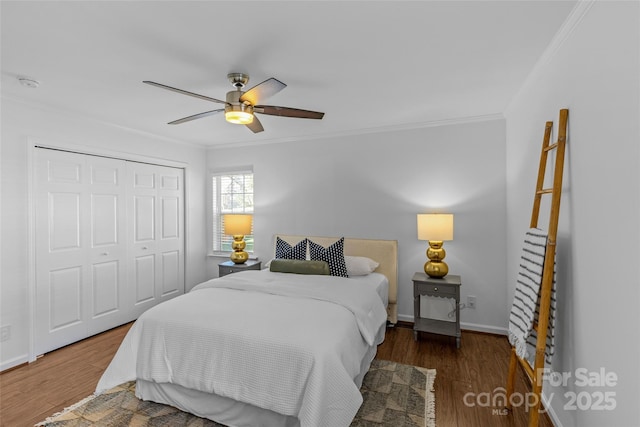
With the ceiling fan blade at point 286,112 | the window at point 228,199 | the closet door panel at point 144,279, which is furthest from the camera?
the window at point 228,199

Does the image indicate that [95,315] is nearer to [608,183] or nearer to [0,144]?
[0,144]

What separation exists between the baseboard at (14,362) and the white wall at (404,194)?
2680 mm

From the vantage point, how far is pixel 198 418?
2.06 meters

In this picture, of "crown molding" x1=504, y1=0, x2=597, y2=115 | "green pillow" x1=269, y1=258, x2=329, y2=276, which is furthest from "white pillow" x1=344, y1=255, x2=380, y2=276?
"crown molding" x1=504, y1=0, x2=597, y2=115

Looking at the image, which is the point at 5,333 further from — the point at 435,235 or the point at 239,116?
the point at 435,235

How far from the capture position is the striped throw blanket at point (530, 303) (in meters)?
1.77

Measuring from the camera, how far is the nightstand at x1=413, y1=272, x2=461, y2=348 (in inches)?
122

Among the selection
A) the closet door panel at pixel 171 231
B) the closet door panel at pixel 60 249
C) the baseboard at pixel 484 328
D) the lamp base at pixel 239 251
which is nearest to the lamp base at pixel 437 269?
the baseboard at pixel 484 328

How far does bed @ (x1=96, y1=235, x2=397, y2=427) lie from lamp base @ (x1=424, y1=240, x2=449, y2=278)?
990 mm

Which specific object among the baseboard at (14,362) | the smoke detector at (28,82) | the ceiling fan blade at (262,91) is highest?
the smoke detector at (28,82)

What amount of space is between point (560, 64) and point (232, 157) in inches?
163

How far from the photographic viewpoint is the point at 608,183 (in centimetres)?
136

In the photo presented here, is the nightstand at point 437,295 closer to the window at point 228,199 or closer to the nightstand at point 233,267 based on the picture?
the nightstand at point 233,267

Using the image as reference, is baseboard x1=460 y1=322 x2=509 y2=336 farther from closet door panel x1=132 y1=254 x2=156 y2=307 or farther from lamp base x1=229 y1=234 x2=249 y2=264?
closet door panel x1=132 y1=254 x2=156 y2=307
